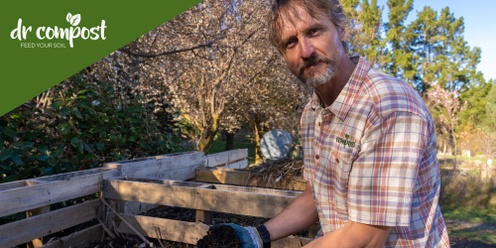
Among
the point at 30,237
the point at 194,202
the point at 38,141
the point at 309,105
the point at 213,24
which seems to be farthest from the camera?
the point at 213,24

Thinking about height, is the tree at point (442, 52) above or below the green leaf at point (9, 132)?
above

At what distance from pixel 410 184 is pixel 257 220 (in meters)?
2.66

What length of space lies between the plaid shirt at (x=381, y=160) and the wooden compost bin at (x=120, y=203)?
1289 millimetres

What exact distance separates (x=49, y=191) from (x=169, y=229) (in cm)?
94

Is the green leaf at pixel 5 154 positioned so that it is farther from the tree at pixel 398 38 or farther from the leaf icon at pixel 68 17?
the tree at pixel 398 38

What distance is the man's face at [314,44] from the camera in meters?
1.56

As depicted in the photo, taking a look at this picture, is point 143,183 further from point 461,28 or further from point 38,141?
point 461,28

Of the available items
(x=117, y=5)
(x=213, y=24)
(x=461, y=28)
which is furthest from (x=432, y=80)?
(x=117, y=5)

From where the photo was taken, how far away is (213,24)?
8062 millimetres

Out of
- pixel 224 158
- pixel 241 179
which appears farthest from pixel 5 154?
pixel 224 158

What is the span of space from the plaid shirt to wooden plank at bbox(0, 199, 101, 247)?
7.14ft

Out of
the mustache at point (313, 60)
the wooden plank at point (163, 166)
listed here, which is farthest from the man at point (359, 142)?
the wooden plank at point (163, 166)

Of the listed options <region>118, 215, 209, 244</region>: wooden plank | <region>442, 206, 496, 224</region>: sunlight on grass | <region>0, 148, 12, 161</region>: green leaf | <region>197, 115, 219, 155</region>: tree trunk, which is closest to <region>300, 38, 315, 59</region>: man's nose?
<region>118, 215, 209, 244</region>: wooden plank

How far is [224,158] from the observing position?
5734 millimetres
